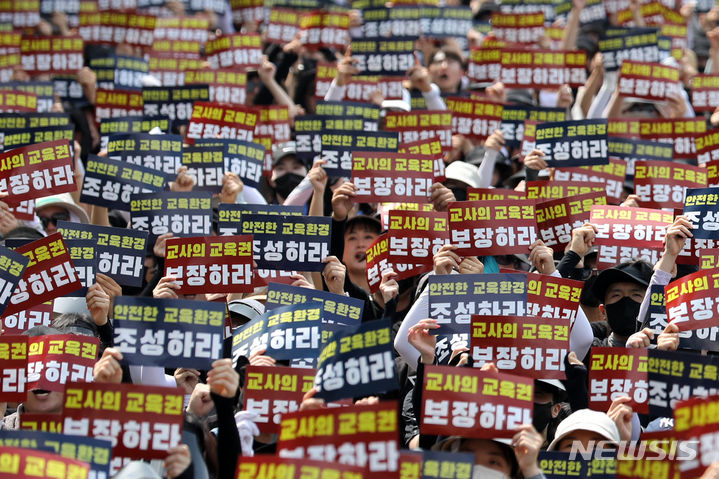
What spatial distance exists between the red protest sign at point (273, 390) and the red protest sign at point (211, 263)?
1566mm

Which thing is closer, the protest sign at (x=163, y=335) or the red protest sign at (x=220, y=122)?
the protest sign at (x=163, y=335)

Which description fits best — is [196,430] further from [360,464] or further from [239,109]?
[239,109]

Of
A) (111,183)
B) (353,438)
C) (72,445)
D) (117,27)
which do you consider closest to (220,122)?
(111,183)

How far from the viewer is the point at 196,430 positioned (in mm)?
7160

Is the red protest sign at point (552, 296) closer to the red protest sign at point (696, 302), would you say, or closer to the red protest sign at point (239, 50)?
the red protest sign at point (696, 302)

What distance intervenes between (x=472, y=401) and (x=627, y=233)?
2.99 meters

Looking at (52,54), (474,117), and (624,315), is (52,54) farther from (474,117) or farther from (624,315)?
(624,315)

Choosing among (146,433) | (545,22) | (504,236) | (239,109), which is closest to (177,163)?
(239,109)

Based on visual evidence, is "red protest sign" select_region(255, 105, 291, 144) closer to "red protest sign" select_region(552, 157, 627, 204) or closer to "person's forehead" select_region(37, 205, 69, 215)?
"person's forehead" select_region(37, 205, 69, 215)

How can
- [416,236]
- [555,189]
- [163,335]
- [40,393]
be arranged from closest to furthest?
1. [163,335]
2. [40,393]
3. [416,236]
4. [555,189]

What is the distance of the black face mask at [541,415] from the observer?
8297 millimetres

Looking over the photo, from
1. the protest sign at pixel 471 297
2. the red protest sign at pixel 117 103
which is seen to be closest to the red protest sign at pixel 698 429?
the protest sign at pixel 471 297

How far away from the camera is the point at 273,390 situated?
7523 mm

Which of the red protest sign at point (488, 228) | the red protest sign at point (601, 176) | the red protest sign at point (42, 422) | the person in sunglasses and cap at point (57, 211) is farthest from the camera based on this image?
the red protest sign at point (601, 176)
